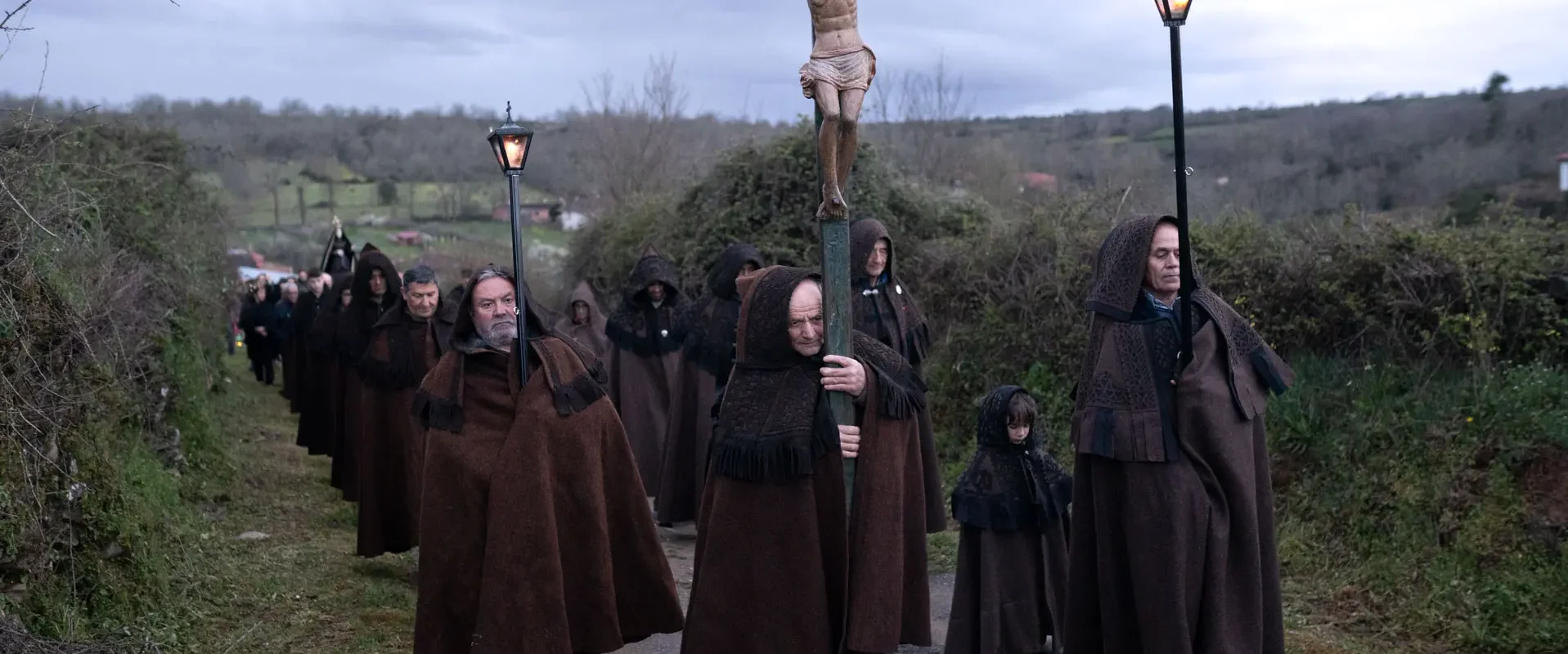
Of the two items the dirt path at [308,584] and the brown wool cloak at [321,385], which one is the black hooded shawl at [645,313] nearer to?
the dirt path at [308,584]

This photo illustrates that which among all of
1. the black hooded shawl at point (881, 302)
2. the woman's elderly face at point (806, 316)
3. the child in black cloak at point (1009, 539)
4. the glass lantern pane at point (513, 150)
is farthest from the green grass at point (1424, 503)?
the glass lantern pane at point (513, 150)

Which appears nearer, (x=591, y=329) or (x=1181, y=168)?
(x=1181, y=168)

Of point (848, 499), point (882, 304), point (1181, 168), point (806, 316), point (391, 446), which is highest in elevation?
point (1181, 168)

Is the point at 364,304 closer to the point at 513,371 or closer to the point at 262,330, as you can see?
the point at 513,371

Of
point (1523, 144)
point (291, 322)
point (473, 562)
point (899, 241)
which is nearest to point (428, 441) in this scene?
point (473, 562)

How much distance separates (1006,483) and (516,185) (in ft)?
8.55

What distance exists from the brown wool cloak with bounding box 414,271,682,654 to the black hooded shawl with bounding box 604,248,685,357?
534 centimetres

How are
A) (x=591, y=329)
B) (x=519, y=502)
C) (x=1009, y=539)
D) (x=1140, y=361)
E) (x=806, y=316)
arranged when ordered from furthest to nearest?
(x=591, y=329) → (x=1009, y=539) → (x=519, y=502) → (x=1140, y=361) → (x=806, y=316)

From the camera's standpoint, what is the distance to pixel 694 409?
10469 mm

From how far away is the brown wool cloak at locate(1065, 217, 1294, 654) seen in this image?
5293 millimetres

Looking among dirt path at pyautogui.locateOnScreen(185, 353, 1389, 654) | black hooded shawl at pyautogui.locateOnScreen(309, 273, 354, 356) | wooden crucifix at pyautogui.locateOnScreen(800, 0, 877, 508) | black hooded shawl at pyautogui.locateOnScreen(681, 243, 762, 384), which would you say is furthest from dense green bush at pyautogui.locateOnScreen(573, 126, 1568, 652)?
black hooded shawl at pyautogui.locateOnScreen(309, 273, 354, 356)

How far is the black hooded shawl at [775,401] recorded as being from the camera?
528cm

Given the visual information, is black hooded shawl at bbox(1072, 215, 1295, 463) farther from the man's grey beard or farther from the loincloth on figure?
the man's grey beard

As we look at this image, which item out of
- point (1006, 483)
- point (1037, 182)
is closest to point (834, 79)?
point (1006, 483)
